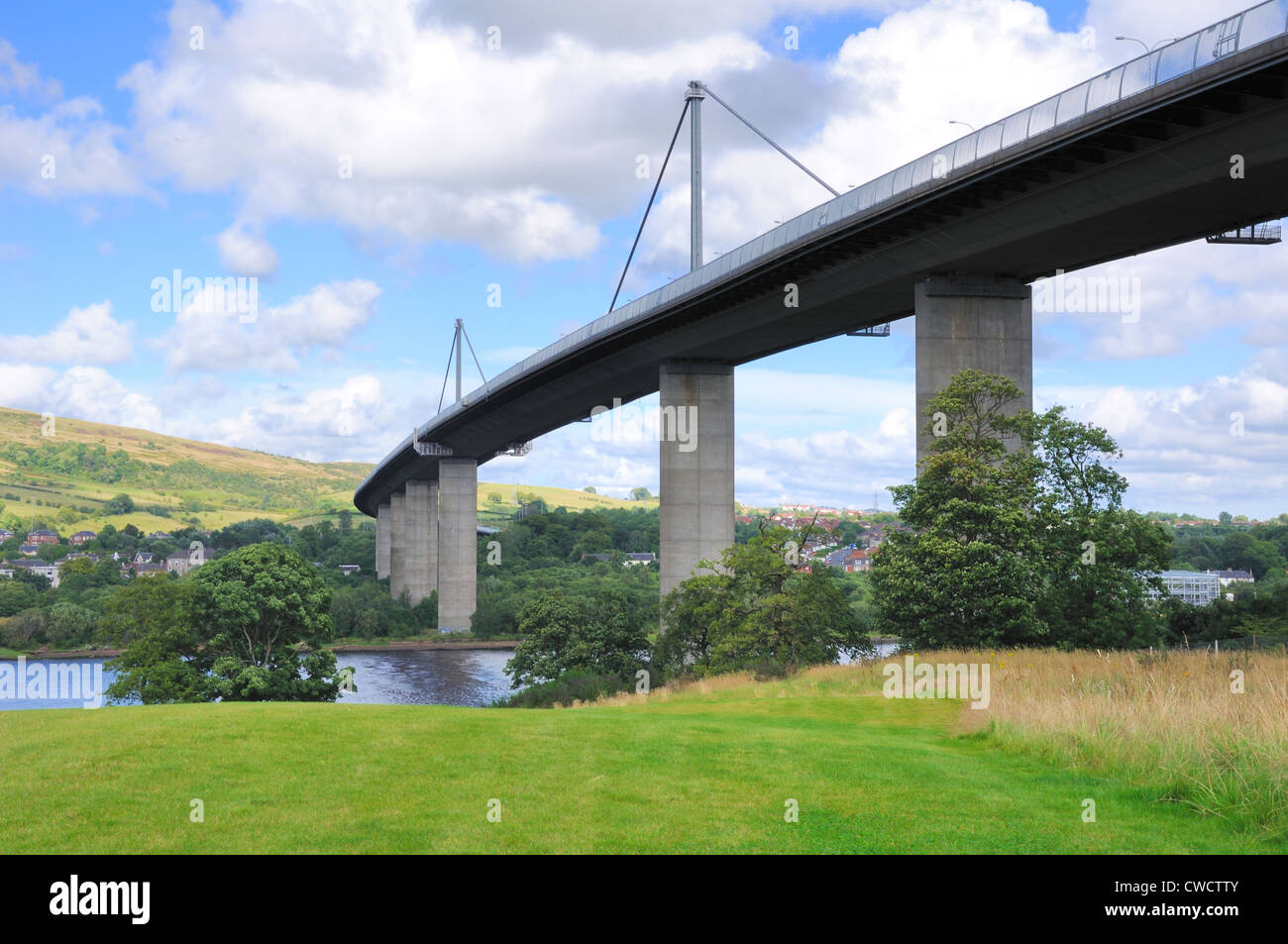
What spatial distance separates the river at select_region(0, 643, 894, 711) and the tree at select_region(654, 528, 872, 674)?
21679 mm

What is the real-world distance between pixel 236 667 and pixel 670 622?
69.5ft

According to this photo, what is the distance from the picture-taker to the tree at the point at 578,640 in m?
56.9

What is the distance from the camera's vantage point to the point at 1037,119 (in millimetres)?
33469

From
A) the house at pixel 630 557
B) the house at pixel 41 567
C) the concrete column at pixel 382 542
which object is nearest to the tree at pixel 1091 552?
the house at pixel 630 557

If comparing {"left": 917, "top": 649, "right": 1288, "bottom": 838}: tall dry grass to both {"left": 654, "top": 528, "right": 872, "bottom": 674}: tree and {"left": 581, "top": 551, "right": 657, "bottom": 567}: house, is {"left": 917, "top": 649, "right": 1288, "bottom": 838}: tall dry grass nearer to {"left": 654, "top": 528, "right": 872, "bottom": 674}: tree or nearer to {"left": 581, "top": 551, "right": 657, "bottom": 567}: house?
{"left": 654, "top": 528, "right": 872, "bottom": 674}: tree

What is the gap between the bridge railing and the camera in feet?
90.6

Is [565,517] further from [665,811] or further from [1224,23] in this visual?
[665,811]

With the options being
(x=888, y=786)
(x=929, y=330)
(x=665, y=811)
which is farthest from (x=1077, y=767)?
(x=929, y=330)

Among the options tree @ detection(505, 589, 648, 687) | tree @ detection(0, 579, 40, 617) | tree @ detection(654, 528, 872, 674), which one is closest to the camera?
tree @ detection(654, 528, 872, 674)

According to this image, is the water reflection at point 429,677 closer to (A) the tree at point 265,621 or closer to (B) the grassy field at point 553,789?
(A) the tree at point 265,621

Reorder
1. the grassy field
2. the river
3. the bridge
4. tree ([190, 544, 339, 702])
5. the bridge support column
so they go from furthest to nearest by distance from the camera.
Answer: the bridge support column → the river → tree ([190, 544, 339, 702]) → the bridge → the grassy field

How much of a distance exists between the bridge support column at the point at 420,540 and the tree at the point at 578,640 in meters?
76.9

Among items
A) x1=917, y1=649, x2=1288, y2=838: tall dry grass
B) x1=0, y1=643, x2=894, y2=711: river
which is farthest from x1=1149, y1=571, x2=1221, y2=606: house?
x1=917, y1=649, x2=1288, y2=838: tall dry grass
